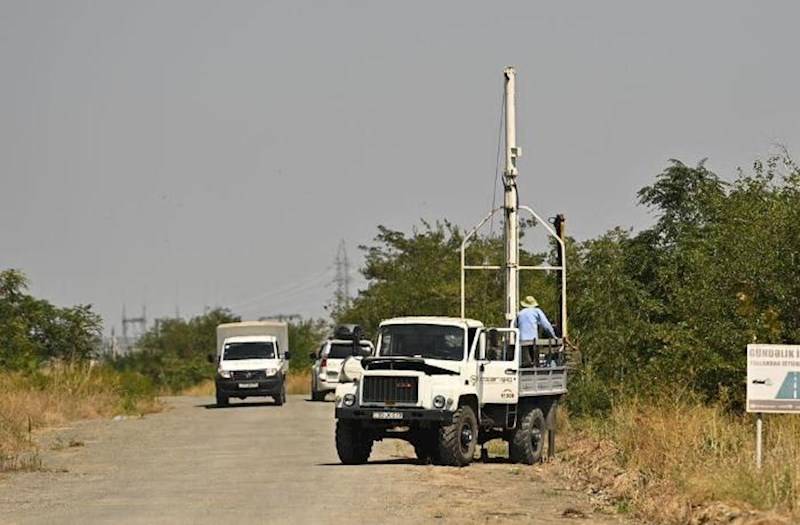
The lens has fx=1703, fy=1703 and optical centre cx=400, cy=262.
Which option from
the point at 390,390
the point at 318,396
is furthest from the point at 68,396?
the point at 390,390

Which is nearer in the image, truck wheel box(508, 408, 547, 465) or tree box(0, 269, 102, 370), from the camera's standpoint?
truck wheel box(508, 408, 547, 465)

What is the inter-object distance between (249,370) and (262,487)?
99.1ft

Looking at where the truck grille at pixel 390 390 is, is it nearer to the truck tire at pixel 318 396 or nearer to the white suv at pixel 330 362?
the white suv at pixel 330 362

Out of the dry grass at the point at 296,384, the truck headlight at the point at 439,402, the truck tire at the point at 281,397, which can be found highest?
the dry grass at the point at 296,384

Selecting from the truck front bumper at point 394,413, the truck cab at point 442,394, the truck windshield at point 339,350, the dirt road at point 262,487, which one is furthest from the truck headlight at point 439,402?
the truck windshield at point 339,350

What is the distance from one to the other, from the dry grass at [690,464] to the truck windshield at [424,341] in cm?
257

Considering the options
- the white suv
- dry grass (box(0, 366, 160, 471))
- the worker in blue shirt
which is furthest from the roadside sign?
the white suv

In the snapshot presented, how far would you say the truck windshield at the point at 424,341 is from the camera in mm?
26547

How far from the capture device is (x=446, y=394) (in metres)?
25.4

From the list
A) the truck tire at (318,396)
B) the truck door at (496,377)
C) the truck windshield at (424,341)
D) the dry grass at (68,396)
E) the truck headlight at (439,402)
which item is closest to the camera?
the truck headlight at (439,402)

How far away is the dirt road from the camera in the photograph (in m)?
18.2

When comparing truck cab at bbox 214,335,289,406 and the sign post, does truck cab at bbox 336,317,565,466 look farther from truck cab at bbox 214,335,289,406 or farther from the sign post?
truck cab at bbox 214,335,289,406

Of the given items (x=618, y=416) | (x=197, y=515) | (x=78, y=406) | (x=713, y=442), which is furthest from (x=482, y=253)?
(x=197, y=515)

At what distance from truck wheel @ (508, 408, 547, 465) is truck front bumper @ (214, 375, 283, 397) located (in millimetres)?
25508
